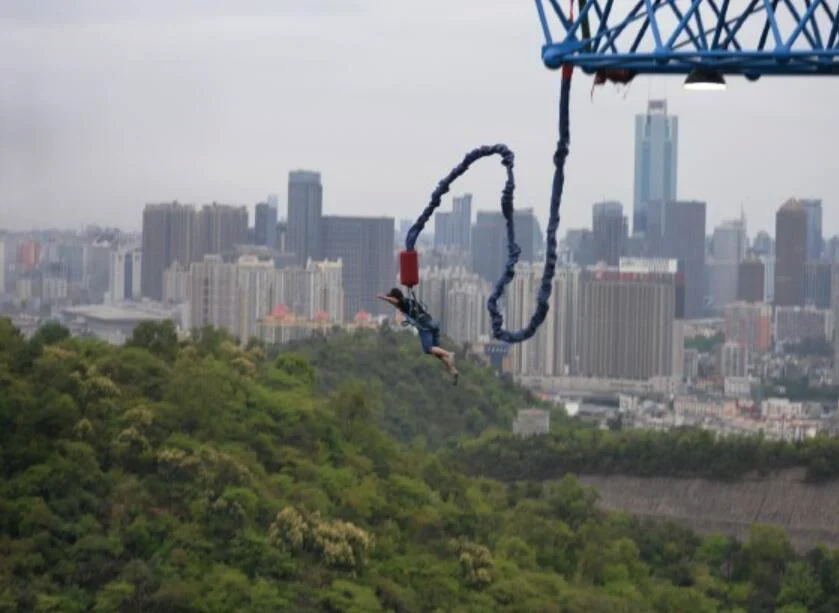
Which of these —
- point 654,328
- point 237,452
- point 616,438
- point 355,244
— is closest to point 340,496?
point 237,452

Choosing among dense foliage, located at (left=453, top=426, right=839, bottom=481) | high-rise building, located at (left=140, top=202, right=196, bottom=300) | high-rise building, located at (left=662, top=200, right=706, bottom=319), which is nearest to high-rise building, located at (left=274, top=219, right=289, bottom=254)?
high-rise building, located at (left=140, top=202, right=196, bottom=300)

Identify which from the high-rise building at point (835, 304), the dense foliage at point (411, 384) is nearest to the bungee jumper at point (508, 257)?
the dense foliage at point (411, 384)

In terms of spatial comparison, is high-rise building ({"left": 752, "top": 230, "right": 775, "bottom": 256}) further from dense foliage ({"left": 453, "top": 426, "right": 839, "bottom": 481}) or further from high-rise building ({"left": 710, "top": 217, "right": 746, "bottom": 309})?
dense foliage ({"left": 453, "top": 426, "right": 839, "bottom": 481})

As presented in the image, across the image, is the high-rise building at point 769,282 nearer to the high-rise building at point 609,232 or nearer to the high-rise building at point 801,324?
the high-rise building at point 801,324

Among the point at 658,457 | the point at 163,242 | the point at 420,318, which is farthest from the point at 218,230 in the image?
the point at 420,318

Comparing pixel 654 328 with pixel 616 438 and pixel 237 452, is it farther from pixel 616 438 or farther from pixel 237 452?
pixel 237 452
